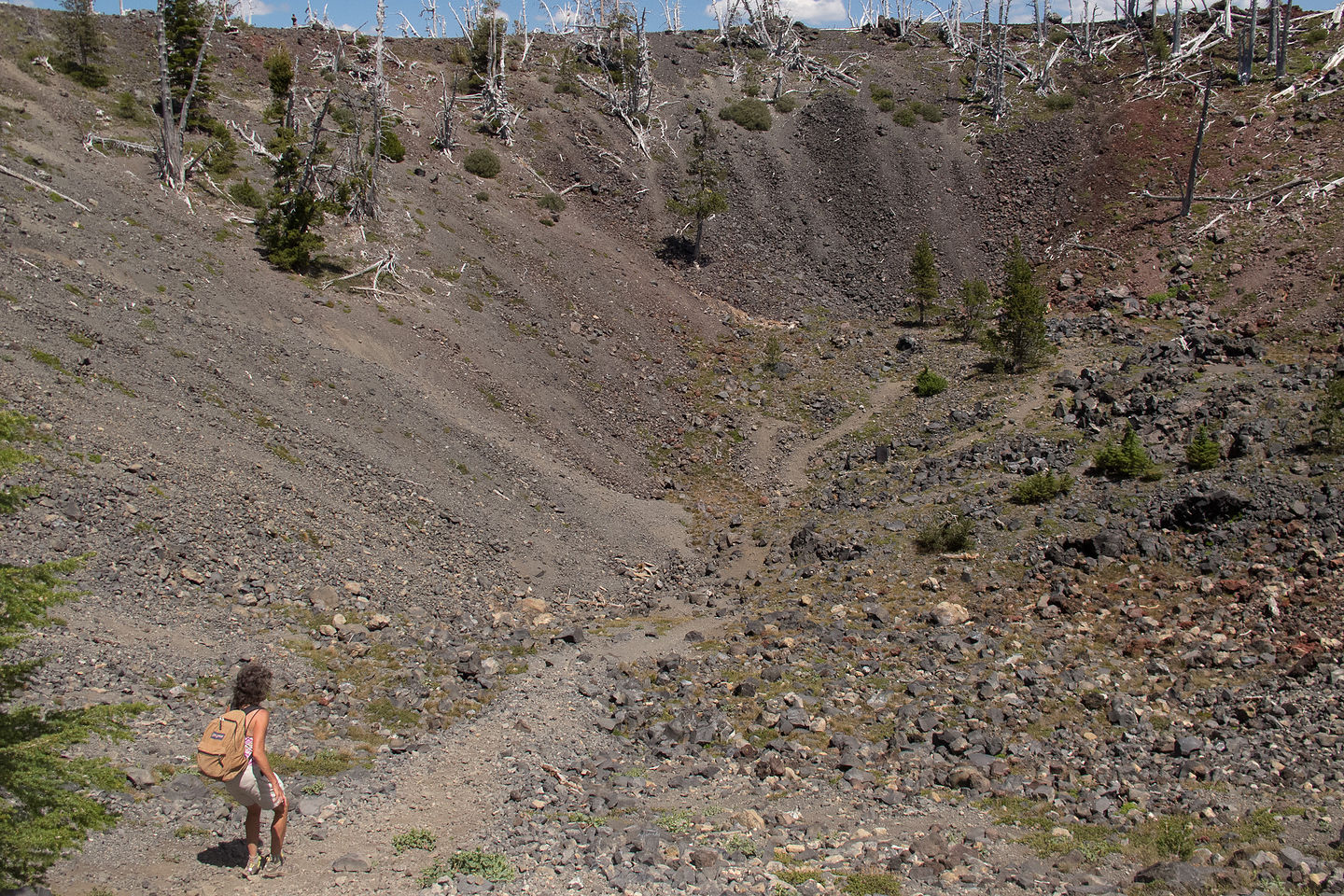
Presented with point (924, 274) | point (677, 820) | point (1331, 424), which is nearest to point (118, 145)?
point (677, 820)

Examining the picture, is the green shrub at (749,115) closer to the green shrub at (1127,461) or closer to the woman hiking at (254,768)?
the green shrub at (1127,461)

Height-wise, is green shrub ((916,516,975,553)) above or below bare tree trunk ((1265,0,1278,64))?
below

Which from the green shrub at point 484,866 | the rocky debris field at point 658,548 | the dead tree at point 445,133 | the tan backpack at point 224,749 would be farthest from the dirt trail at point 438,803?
the dead tree at point 445,133

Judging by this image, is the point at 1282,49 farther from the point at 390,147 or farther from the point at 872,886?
the point at 872,886

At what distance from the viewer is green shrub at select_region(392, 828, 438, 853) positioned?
9750 millimetres

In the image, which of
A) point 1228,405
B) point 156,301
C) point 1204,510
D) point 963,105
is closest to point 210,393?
point 156,301

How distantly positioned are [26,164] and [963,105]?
55.9 meters

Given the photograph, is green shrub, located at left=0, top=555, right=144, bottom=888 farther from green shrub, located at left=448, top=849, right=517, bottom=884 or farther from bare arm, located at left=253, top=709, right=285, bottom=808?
green shrub, located at left=448, top=849, right=517, bottom=884

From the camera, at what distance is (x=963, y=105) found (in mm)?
59281

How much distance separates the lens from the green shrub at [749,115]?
56.1 meters

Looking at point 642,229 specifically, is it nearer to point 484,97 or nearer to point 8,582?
point 484,97

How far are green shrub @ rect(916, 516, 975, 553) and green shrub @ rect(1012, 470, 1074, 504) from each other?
1740 millimetres

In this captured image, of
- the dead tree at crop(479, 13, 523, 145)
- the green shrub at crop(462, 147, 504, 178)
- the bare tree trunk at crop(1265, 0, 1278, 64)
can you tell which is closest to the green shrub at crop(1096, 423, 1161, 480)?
the green shrub at crop(462, 147, 504, 178)

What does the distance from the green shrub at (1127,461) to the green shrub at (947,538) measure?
13.9ft
